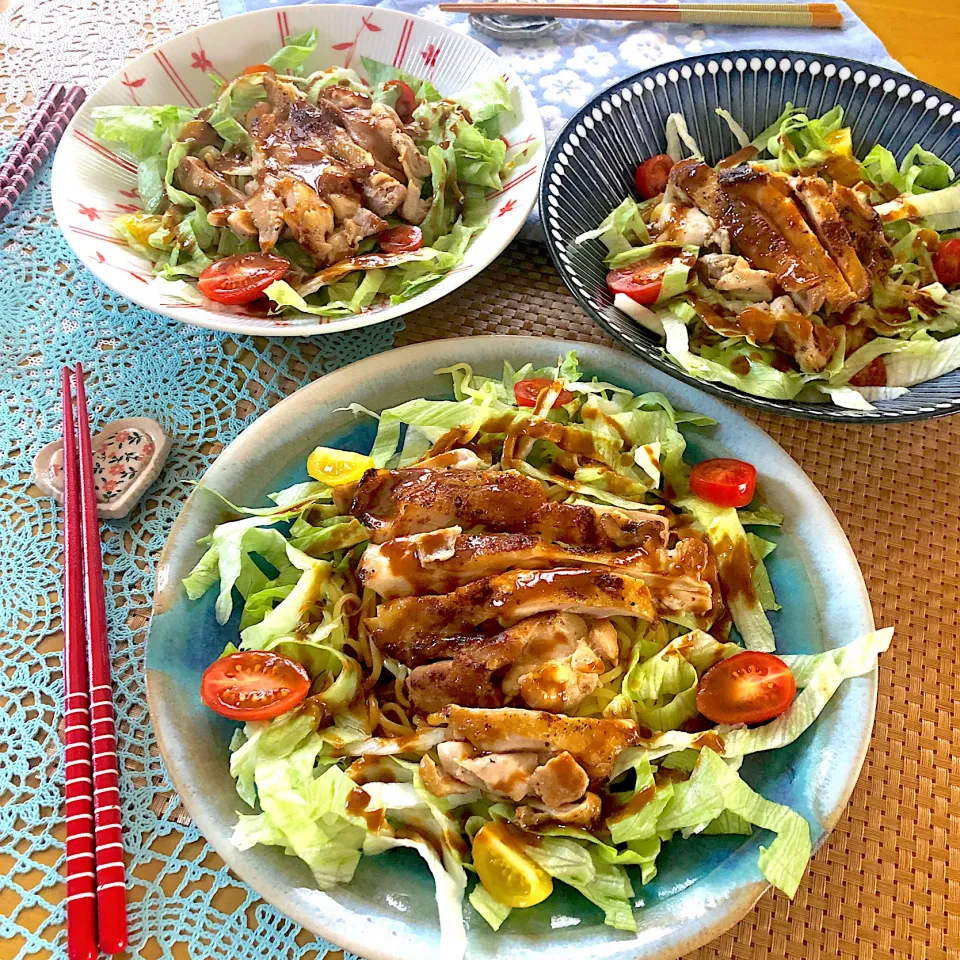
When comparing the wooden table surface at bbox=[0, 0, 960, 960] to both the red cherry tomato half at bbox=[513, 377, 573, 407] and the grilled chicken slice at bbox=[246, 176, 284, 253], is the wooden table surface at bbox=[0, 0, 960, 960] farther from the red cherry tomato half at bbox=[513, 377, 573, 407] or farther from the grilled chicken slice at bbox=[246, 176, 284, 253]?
the red cherry tomato half at bbox=[513, 377, 573, 407]

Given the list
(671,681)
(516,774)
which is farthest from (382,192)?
(516,774)

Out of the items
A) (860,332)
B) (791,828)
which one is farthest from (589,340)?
(791,828)

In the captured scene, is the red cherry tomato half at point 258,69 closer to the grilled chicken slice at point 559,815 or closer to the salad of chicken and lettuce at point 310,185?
the salad of chicken and lettuce at point 310,185

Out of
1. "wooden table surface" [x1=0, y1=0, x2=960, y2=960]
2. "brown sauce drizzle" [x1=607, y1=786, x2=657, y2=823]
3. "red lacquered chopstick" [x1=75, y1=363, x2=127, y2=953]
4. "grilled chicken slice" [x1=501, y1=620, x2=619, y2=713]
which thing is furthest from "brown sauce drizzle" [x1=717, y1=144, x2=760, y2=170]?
"red lacquered chopstick" [x1=75, y1=363, x2=127, y2=953]

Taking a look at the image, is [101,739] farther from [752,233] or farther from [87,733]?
[752,233]

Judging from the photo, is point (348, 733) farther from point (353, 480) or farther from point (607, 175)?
point (607, 175)

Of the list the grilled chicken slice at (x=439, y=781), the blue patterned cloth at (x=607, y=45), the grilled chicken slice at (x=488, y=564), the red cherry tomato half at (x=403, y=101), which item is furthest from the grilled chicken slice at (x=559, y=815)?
the blue patterned cloth at (x=607, y=45)
